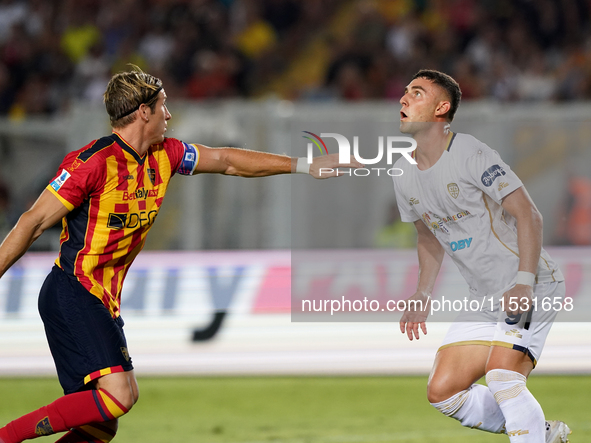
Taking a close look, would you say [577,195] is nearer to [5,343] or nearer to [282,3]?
[5,343]

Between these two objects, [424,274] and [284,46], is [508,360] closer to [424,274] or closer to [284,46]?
[424,274]

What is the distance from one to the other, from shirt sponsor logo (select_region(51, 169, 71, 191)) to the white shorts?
88.8 inches

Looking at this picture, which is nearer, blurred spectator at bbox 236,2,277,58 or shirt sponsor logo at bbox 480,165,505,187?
shirt sponsor logo at bbox 480,165,505,187

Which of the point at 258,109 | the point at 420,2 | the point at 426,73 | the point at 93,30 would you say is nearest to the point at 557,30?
the point at 420,2

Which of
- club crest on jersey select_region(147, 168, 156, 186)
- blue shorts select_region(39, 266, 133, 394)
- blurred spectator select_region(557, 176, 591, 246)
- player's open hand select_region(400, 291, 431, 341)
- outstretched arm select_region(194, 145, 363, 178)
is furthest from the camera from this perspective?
blurred spectator select_region(557, 176, 591, 246)

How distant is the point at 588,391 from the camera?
767 centimetres

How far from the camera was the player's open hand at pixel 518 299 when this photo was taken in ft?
13.4

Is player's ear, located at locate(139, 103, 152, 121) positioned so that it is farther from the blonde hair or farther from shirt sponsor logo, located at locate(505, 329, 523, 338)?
shirt sponsor logo, located at locate(505, 329, 523, 338)

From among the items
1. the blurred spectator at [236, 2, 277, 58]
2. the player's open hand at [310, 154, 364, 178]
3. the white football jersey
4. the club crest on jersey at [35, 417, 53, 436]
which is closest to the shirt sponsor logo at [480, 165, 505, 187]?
the white football jersey

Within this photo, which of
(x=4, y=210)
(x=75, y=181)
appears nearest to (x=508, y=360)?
(x=75, y=181)

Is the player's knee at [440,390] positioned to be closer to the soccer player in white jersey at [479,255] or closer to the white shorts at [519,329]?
the soccer player in white jersey at [479,255]

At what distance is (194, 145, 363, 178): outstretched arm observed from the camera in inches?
187

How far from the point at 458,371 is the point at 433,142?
1.26m

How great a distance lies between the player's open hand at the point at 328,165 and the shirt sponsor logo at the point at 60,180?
1.38m
